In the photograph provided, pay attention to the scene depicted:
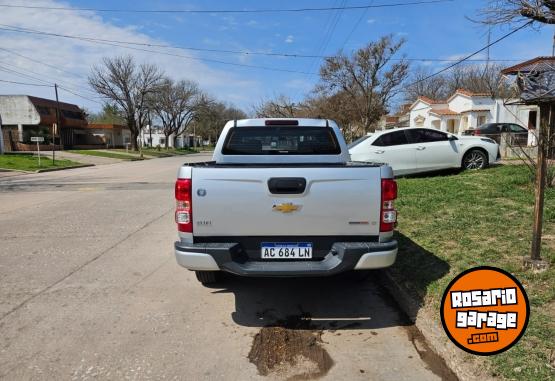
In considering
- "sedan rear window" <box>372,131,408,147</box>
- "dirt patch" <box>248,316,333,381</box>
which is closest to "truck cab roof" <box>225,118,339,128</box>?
"dirt patch" <box>248,316,333,381</box>

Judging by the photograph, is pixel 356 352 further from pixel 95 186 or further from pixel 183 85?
pixel 183 85

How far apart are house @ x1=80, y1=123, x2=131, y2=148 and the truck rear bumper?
5714cm

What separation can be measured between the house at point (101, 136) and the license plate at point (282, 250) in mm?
57356

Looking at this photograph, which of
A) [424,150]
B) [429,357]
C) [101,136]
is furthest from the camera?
[101,136]

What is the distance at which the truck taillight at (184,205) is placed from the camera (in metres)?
3.52

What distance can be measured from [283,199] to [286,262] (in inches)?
22.3

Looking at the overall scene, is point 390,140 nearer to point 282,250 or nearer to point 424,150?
point 424,150

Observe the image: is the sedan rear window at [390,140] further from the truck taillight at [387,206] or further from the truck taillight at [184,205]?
the truck taillight at [184,205]

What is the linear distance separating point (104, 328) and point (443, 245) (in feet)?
13.6

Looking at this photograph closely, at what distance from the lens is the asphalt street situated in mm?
3092

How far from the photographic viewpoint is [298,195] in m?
3.51

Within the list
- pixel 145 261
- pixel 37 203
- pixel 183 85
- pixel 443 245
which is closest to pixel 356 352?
pixel 443 245

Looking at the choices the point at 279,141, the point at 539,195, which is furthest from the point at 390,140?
the point at 539,195

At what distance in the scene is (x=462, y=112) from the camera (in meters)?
38.0
